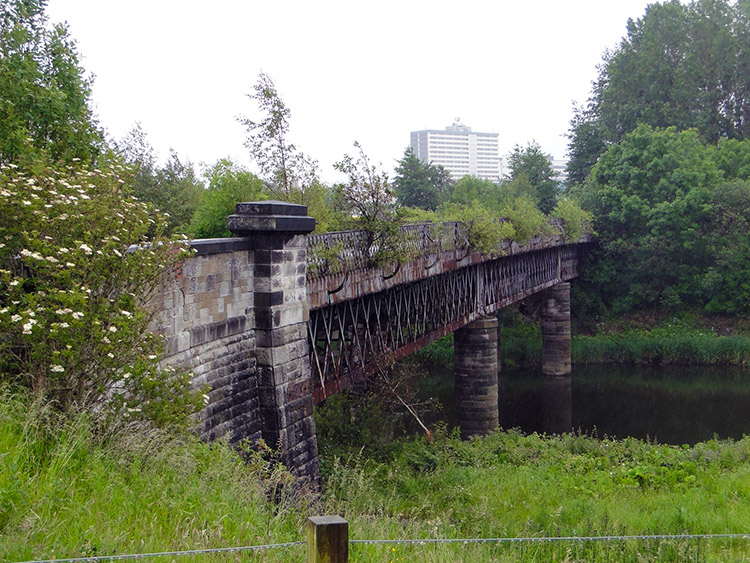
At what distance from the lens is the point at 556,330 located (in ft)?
118

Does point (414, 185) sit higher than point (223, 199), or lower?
higher

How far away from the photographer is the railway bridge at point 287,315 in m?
10.1

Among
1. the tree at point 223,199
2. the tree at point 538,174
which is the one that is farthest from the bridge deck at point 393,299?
the tree at point 538,174

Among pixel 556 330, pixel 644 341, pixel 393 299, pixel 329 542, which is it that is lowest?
pixel 644 341

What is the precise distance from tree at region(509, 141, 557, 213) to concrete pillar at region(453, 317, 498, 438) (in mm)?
28692

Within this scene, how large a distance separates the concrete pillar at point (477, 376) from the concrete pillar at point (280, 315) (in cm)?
1344

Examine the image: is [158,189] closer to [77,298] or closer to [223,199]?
[223,199]

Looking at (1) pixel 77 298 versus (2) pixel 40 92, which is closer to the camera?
(1) pixel 77 298

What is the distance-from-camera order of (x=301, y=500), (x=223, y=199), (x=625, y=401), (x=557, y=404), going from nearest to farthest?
(x=301, y=500) → (x=223, y=199) → (x=625, y=401) → (x=557, y=404)

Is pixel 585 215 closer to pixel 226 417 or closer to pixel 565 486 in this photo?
pixel 565 486

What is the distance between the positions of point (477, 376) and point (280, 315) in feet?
47.9

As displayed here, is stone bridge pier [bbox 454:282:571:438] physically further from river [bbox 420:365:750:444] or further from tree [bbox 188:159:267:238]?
tree [bbox 188:159:267:238]

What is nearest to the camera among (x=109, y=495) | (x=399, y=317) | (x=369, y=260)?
(x=109, y=495)

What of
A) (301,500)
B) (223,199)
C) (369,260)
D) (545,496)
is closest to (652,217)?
(223,199)
